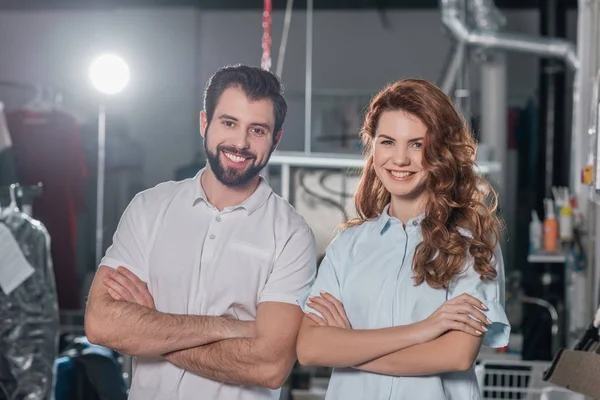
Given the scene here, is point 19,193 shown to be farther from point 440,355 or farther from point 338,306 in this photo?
point 440,355

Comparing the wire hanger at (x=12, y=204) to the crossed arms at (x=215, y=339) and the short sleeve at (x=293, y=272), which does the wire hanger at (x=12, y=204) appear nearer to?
the crossed arms at (x=215, y=339)

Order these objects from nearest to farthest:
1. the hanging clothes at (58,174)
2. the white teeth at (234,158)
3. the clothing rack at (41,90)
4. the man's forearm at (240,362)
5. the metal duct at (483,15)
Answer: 1. the man's forearm at (240,362)
2. the white teeth at (234,158)
3. the hanging clothes at (58,174)
4. the clothing rack at (41,90)
5. the metal duct at (483,15)

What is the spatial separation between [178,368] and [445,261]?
0.70m

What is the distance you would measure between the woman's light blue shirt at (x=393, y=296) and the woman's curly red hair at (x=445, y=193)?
0.09 ft

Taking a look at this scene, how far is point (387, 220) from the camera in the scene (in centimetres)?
223

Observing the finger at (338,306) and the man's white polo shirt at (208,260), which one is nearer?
the finger at (338,306)

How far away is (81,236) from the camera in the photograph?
5.02m

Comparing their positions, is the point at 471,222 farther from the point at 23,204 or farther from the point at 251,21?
the point at 251,21

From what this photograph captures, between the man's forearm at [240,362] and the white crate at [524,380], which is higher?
the man's forearm at [240,362]

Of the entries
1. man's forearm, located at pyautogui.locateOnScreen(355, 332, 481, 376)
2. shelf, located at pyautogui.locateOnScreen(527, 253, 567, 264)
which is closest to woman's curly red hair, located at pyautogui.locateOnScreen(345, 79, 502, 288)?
man's forearm, located at pyautogui.locateOnScreen(355, 332, 481, 376)

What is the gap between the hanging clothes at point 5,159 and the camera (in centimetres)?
438

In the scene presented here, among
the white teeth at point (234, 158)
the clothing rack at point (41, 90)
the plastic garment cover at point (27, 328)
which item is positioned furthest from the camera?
the clothing rack at point (41, 90)

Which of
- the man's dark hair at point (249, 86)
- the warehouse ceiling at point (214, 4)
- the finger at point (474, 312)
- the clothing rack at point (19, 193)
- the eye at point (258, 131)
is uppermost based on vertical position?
the warehouse ceiling at point (214, 4)

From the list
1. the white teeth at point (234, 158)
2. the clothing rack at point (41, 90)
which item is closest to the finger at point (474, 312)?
the white teeth at point (234, 158)
